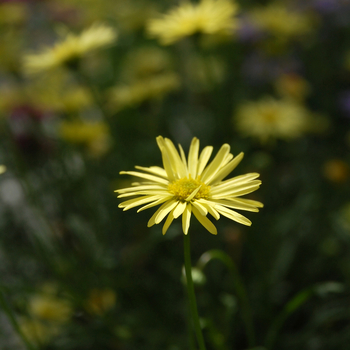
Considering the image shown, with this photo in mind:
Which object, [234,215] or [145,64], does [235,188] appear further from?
[145,64]

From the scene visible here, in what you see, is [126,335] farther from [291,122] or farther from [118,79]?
[118,79]

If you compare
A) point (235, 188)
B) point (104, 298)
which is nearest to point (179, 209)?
point (235, 188)

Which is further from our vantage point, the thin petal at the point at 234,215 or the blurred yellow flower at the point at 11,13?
the blurred yellow flower at the point at 11,13

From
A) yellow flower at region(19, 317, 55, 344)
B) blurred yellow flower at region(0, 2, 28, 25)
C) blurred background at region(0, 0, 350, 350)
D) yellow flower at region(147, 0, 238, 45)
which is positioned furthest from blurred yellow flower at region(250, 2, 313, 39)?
yellow flower at region(19, 317, 55, 344)

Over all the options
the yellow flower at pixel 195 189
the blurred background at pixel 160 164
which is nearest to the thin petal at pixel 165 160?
the yellow flower at pixel 195 189

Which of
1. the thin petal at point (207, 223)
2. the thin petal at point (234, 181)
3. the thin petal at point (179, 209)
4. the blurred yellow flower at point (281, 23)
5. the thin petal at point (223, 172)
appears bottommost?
the thin petal at point (207, 223)

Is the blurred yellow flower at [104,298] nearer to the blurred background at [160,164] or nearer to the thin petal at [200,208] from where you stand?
the blurred background at [160,164]

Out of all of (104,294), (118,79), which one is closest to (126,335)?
(104,294)
